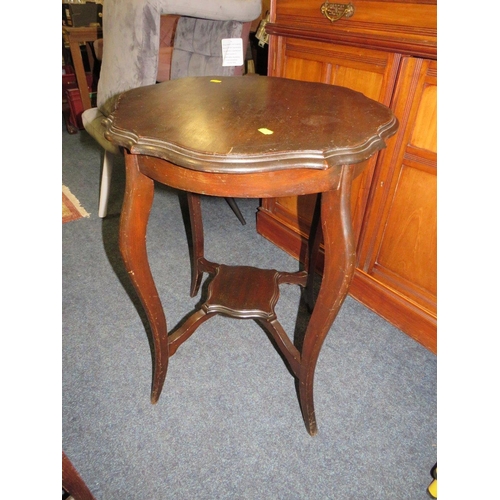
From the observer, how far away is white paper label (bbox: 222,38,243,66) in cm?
161

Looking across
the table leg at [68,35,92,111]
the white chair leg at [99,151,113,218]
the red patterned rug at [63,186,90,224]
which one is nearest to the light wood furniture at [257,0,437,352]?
the white chair leg at [99,151,113,218]

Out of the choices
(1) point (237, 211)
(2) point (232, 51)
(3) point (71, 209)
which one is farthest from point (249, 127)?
(3) point (71, 209)

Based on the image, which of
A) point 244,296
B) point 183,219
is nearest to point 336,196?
point 244,296

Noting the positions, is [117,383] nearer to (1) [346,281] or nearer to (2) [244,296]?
(2) [244,296]

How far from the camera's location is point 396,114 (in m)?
1.13

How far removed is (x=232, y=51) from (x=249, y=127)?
111 cm

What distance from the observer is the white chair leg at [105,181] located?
1.83 metres

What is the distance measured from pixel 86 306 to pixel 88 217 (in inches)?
27.8

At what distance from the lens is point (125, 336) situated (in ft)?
4.33

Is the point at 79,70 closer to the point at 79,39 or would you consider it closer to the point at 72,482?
the point at 79,39

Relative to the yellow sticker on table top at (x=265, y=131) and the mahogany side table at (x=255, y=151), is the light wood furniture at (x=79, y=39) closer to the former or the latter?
the mahogany side table at (x=255, y=151)

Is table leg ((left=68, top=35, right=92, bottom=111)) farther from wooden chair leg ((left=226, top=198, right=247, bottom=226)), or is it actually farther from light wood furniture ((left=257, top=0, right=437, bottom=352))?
light wood furniture ((left=257, top=0, right=437, bottom=352))

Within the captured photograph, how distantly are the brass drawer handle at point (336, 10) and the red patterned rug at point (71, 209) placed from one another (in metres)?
1.48

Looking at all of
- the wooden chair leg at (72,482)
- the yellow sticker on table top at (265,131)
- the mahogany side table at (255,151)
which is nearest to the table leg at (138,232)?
the mahogany side table at (255,151)
